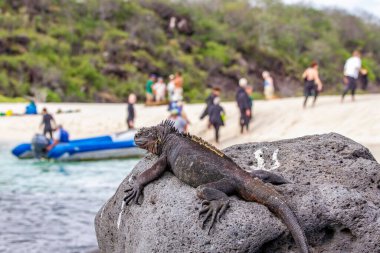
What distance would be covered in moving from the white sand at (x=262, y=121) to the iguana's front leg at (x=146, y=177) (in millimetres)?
8769

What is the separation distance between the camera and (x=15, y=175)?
15.6 meters

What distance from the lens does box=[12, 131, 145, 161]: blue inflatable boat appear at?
1730 cm

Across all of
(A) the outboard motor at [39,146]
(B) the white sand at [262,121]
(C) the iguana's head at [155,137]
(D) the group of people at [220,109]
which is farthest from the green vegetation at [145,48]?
(C) the iguana's head at [155,137]

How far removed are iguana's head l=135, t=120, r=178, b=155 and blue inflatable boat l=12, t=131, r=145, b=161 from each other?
11.6 meters

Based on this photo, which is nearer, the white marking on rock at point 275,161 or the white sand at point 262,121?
the white marking on rock at point 275,161

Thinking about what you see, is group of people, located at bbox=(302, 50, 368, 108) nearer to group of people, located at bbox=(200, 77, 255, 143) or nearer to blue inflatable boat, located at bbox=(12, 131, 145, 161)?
group of people, located at bbox=(200, 77, 255, 143)

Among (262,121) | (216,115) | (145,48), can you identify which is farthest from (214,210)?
(145,48)

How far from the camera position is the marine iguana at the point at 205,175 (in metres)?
4.23

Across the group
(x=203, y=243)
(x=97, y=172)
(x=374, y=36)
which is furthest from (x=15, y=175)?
(x=374, y=36)

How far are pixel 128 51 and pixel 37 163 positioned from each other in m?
27.4

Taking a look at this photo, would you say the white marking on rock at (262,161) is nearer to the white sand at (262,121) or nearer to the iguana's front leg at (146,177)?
the iguana's front leg at (146,177)

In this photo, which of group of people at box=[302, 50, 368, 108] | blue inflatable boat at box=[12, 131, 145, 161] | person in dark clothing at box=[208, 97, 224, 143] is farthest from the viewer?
person in dark clothing at box=[208, 97, 224, 143]

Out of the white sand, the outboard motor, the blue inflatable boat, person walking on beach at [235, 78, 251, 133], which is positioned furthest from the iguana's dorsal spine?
person walking on beach at [235, 78, 251, 133]

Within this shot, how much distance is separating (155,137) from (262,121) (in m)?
16.3
